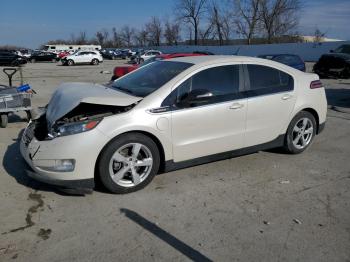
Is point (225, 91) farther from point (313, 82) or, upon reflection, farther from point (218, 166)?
point (313, 82)

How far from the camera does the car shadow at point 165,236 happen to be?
10.4 feet

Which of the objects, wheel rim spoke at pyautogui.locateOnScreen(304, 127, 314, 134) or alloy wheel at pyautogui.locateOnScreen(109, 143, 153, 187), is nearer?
alloy wheel at pyautogui.locateOnScreen(109, 143, 153, 187)

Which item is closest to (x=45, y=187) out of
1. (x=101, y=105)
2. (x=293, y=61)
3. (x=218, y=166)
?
(x=101, y=105)

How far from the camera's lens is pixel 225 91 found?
4.96 metres

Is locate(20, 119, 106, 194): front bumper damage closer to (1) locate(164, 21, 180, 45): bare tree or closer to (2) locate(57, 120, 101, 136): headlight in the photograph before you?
(2) locate(57, 120, 101, 136): headlight

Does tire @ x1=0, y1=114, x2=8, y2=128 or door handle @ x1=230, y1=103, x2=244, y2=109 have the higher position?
door handle @ x1=230, y1=103, x2=244, y2=109

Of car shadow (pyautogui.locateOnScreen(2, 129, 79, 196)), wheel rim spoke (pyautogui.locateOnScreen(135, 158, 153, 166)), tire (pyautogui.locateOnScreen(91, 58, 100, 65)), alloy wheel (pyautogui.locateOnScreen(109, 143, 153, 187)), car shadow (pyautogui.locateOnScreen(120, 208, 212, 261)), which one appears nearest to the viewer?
car shadow (pyautogui.locateOnScreen(120, 208, 212, 261))

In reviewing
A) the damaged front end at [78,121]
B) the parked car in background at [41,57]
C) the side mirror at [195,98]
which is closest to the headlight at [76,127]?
the damaged front end at [78,121]

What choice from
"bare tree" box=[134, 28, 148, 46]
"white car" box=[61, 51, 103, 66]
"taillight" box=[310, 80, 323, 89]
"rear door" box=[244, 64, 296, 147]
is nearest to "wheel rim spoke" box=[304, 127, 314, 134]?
"rear door" box=[244, 64, 296, 147]

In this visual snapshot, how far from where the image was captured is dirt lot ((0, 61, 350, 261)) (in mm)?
3242

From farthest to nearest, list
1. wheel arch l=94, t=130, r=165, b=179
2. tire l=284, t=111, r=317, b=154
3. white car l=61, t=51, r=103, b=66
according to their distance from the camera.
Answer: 1. white car l=61, t=51, r=103, b=66
2. tire l=284, t=111, r=317, b=154
3. wheel arch l=94, t=130, r=165, b=179

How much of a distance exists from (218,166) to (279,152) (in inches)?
49.0

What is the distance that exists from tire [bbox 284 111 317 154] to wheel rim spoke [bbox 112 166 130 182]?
266 cm

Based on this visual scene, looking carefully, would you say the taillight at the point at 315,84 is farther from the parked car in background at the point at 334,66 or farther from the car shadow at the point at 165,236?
the parked car in background at the point at 334,66
